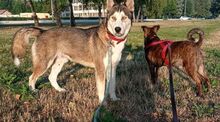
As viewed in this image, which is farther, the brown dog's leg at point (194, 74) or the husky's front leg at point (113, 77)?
the brown dog's leg at point (194, 74)

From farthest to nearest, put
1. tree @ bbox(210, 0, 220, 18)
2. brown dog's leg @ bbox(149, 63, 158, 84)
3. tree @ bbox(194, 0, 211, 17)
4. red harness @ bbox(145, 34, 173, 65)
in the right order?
tree @ bbox(194, 0, 211, 17), tree @ bbox(210, 0, 220, 18), brown dog's leg @ bbox(149, 63, 158, 84), red harness @ bbox(145, 34, 173, 65)

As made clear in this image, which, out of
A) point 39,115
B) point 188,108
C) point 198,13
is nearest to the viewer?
point 39,115

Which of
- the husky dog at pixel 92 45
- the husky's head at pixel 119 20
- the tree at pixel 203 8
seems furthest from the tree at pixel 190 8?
the husky's head at pixel 119 20

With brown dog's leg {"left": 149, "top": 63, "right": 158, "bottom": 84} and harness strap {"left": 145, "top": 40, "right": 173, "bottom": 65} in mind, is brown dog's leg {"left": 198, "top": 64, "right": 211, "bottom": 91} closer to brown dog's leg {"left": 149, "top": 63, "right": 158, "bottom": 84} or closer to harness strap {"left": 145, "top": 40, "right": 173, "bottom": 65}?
harness strap {"left": 145, "top": 40, "right": 173, "bottom": 65}

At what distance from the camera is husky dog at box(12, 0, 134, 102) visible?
23.4ft

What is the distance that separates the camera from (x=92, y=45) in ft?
25.2

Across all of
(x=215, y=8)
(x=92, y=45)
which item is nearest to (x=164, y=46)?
(x=92, y=45)

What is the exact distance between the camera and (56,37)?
26.5ft

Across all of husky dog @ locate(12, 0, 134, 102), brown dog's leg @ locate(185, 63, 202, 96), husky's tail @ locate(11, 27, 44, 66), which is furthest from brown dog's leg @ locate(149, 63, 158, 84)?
husky's tail @ locate(11, 27, 44, 66)

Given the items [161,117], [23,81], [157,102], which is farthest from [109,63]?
[23,81]

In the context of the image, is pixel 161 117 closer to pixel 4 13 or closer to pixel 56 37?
pixel 56 37

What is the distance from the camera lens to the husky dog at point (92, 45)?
7.13 m

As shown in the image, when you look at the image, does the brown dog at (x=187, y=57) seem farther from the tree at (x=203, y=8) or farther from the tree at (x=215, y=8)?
the tree at (x=203, y=8)

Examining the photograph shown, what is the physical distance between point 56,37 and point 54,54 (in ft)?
1.21
